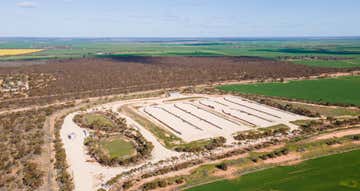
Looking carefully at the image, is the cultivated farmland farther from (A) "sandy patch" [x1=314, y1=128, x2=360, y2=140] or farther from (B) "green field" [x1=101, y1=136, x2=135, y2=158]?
(B) "green field" [x1=101, y1=136, x2=135, y2=158]

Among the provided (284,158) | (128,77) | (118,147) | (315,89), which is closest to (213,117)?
(284,158)

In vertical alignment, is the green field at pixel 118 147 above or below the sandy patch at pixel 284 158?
below

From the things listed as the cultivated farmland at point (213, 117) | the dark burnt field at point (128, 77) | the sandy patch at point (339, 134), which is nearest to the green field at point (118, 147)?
the cultivated farmland at point (213, 117)

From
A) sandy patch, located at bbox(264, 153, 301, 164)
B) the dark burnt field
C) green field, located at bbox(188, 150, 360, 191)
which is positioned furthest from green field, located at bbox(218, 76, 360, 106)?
green field, located at bbox(188, 150, 360, 191)

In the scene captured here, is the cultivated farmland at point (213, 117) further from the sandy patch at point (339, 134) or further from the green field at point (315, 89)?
the green field at point (315, 89)

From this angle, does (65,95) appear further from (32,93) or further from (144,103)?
(144,103)
